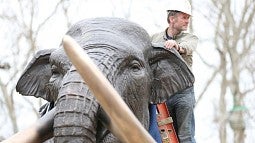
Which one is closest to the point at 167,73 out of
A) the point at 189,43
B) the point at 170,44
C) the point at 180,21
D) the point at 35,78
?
the point at 170,44

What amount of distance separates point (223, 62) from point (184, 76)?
19.0 meters

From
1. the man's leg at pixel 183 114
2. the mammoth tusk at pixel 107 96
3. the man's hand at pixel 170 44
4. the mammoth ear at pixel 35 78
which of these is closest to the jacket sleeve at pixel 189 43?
the man's hand at pixel 170 44

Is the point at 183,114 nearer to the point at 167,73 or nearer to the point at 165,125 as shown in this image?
the point at 165,125

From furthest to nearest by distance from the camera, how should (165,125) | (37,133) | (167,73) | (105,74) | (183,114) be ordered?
(183,114)
(165,125)
(167,73)
(105,74)
(37,133)

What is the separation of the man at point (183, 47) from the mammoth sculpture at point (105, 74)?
511 millimetres

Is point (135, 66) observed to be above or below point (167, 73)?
above

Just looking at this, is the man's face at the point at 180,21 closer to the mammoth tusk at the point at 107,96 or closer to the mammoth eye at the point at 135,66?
the mammoth eye at the point at 135,66

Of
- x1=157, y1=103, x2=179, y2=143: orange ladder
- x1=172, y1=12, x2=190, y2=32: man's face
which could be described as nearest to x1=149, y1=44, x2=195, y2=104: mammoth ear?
x1=157, y1=103, x2=179, y2=143: orange ladder

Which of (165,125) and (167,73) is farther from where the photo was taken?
(165,125)

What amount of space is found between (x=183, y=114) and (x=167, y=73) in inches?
30.5

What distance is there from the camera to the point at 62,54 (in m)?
4.68

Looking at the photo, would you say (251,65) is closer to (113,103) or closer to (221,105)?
(221,105)

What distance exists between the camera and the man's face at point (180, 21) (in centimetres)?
585

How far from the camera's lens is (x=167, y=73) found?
5.30m
